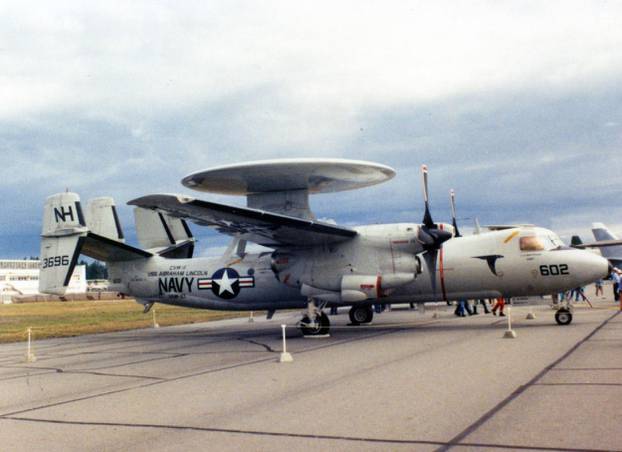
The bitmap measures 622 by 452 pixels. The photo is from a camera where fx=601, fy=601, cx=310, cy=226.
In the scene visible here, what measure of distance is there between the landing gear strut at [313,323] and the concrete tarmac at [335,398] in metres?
3.57

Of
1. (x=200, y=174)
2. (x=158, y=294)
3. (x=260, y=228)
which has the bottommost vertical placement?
(x=158, y=294)

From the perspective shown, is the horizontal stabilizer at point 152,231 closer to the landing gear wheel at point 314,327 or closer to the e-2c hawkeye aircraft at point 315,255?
the e-2c hawkeye aircraft at point 315,255

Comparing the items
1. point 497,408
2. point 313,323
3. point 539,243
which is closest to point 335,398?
point 497,408

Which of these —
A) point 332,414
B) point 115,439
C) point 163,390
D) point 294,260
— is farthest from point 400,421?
point 294,260

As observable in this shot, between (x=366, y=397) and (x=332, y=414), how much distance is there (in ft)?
3.98

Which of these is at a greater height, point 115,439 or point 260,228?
point 260,228

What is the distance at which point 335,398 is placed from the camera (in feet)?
29.2

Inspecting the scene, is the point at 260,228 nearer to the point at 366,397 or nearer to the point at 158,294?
the point at 158,294

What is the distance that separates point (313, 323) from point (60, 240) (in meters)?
10.3

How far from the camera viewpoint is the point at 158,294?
2473 cm

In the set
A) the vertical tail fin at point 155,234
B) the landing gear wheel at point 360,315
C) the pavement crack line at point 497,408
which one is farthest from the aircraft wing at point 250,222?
the pavement crack line at point 497,408

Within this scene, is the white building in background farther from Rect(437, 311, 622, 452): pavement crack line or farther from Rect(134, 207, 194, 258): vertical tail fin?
Rect(437, 311, 622, 452): pavement crack line

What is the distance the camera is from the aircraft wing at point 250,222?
17.4 meters

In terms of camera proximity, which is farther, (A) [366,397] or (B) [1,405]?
(B) [1,405]
